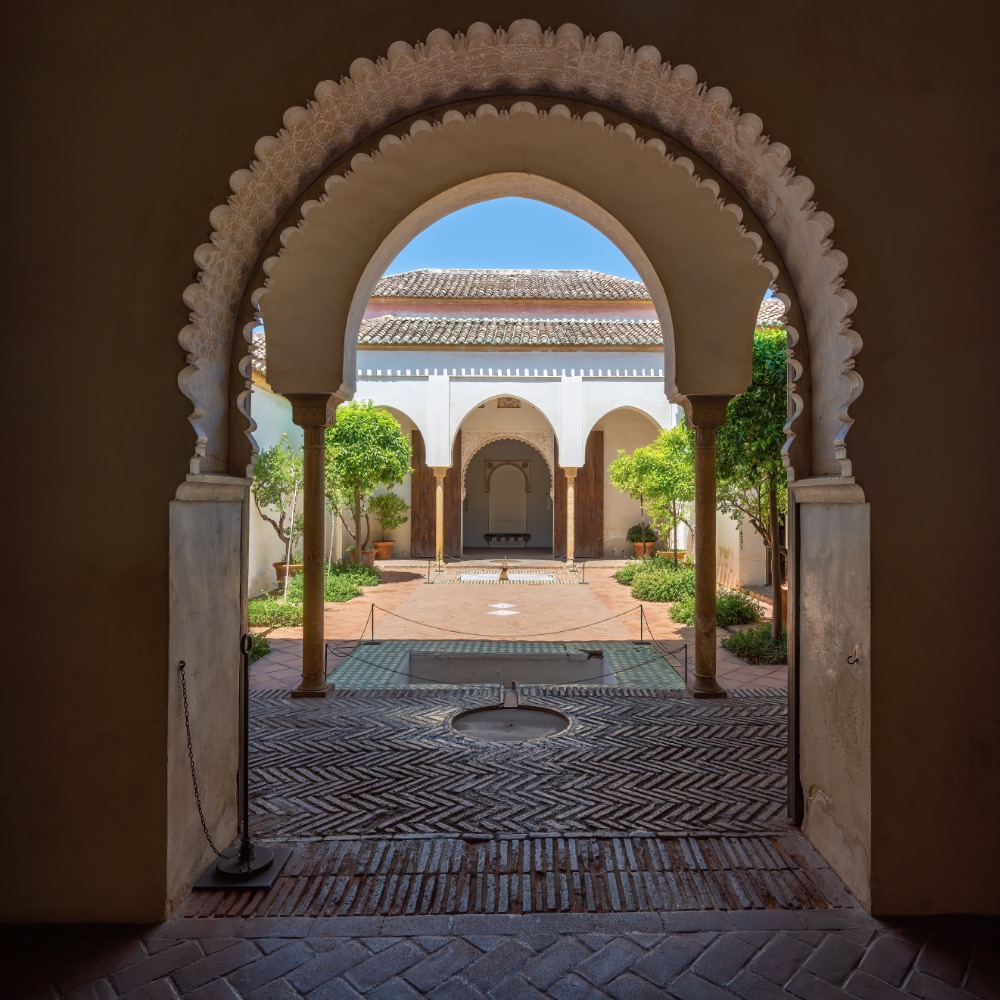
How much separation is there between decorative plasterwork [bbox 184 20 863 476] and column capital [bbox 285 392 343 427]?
2877 millimetres

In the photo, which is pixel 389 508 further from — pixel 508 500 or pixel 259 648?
pixel 259 648

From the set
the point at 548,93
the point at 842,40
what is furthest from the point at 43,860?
the point at 842,40

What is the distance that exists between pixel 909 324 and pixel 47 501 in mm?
3501

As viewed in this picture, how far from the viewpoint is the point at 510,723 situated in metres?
5.52

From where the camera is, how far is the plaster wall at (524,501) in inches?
944

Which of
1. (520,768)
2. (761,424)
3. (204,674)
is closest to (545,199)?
(761,424)

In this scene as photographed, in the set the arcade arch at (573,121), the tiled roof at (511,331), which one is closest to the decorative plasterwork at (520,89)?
the arcade arch at (573,121)

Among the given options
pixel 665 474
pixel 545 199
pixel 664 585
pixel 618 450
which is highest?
pixel 545 199

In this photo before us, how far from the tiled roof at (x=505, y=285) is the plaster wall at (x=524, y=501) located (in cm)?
518

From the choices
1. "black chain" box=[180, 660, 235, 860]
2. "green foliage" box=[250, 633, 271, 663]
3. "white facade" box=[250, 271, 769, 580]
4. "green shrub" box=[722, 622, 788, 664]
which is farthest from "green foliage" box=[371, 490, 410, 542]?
"black chain" box=[180, 660, 235, 860]

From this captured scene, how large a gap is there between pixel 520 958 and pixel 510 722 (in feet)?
9.55

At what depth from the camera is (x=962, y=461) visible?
285cm

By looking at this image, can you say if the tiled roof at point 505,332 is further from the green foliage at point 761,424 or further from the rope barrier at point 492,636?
the green foliage at point 761,424

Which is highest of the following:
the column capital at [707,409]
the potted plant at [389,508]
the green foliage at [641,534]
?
the column capital at [707,409]
